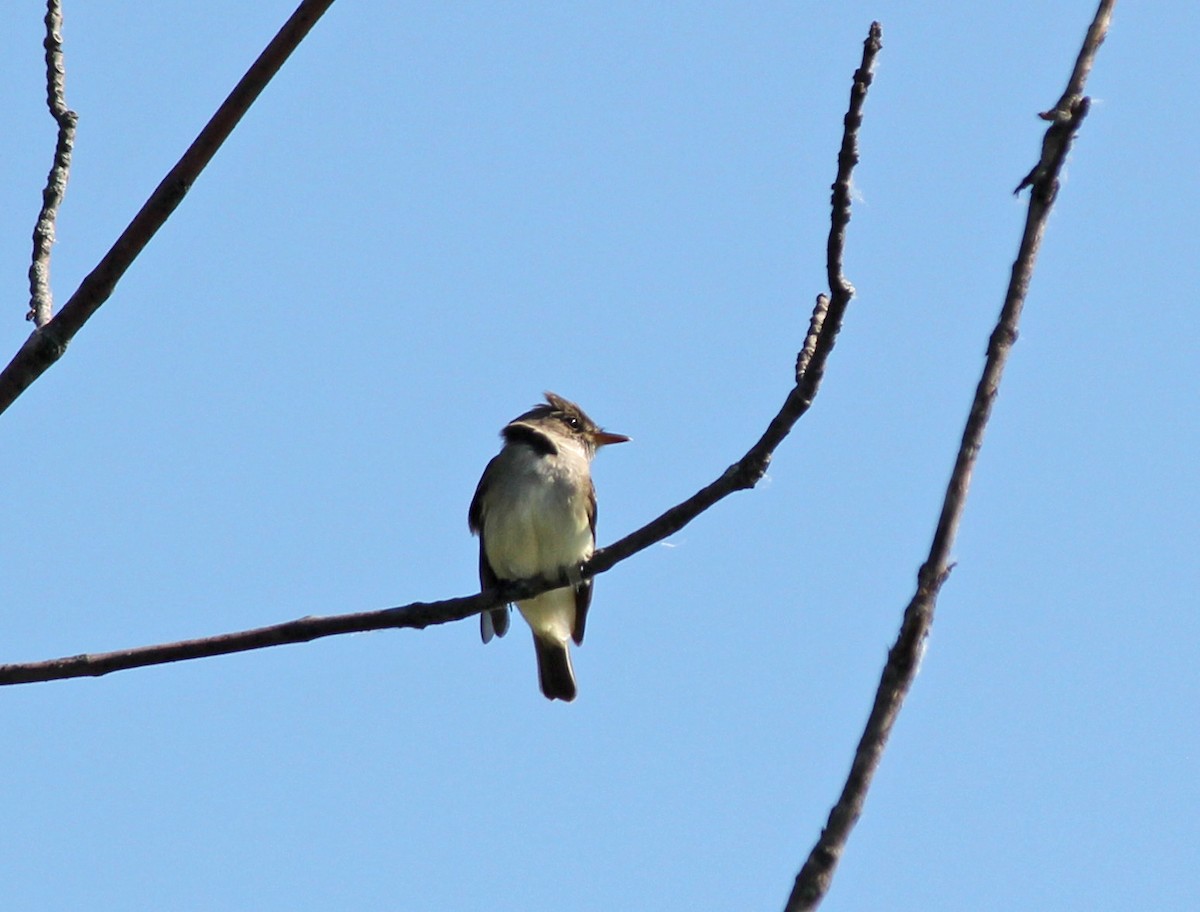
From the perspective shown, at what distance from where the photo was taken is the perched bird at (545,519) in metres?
8.87

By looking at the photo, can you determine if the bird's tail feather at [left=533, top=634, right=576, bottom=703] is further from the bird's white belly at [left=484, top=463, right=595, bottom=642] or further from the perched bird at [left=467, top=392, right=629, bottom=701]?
the bird's white belly at [left=484, top=463, right=595, bottom=642]

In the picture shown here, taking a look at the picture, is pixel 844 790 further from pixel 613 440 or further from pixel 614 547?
pixel 613 440

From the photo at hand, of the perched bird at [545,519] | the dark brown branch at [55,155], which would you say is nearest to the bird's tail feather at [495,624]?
the perched bird at [545,519]

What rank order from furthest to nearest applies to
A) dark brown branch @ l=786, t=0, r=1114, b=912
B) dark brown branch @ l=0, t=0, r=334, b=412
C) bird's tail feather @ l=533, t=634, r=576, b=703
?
bird's tail feather @ l=533, t=634, r=576, b=703, dark brown branch @ l=0, t=0, r=334, b=412, dark brown branch @ l=786, t=0, r=1114, b=912

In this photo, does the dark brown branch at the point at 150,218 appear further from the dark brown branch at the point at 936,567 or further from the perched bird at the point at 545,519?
the perched bird at the point at 545,519

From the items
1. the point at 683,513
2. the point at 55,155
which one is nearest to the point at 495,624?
the point at 683,513

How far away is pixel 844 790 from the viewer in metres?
1.88

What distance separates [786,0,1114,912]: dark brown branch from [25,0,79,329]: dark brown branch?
92.4 inches

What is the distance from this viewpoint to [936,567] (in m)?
1.90

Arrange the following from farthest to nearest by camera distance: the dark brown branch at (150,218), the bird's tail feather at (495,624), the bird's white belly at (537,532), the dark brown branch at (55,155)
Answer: the bird's tail feather at (495,624) < the bird's white belly at (537,532) < the dark brown branch at (55,155) < the dark brown branch at (150,218)

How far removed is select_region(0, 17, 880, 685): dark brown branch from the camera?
10.00 ft

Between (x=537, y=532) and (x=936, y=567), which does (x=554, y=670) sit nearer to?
(x=537, y=532)

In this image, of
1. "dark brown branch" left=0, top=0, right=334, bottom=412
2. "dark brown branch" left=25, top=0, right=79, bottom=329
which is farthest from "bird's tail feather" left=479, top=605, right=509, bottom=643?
"dark brown branch" left=0, top=0, right=334, bottom=412

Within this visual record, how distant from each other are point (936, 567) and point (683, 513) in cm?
232
